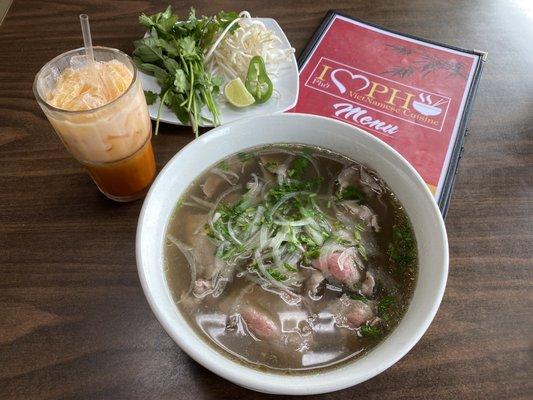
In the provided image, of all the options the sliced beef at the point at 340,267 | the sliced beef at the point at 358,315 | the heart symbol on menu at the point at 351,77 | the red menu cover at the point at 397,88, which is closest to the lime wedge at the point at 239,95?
the red menu cover at the point at 397,88

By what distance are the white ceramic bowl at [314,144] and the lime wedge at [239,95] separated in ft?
1.39

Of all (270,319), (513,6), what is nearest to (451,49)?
(513,6)

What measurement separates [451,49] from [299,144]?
3.08 ft

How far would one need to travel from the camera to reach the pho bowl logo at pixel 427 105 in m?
1.61

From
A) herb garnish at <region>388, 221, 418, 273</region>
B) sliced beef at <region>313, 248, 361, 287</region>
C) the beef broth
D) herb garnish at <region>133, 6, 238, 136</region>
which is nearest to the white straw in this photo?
herb garnish at <region>133, 6, 238, 136</region>

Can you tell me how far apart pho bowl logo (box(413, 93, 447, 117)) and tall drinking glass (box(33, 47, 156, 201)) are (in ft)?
3.05

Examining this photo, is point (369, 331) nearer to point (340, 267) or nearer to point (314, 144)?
point (340, 267)

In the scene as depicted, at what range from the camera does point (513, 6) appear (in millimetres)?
2006

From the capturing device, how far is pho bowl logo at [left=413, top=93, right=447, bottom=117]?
1607 mm

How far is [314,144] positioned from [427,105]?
23.4 inches

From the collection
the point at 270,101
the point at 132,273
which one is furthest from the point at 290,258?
the point at 270,101

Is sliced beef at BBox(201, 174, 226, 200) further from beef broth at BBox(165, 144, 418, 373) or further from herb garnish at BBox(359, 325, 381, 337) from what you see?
herb garnish at BBox(359, 325, 381, 337)

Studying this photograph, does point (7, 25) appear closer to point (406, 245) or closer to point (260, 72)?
point (260, 72)

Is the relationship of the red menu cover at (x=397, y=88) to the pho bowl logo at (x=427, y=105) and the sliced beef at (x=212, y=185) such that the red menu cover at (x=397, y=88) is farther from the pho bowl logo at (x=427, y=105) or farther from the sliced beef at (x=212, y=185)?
the sliced beef at (x=212, y=185)
